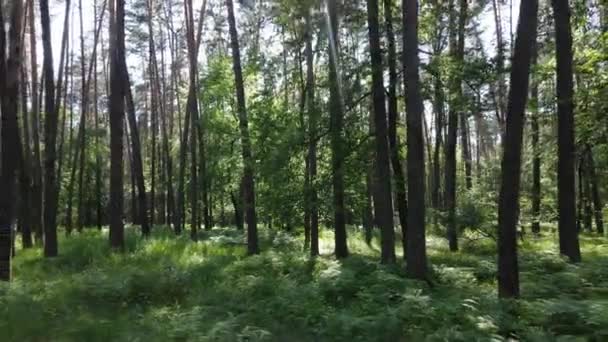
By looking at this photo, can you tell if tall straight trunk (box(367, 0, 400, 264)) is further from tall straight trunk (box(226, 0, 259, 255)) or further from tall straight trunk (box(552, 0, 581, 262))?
tall straight trunk (box(226, 0, 259, 255))

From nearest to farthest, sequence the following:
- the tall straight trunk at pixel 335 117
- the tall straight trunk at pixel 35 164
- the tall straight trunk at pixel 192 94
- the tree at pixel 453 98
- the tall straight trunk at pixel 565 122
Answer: the tree at pixel 453 98
the tall straight trunk at pixel 565 122
the tall straight trunk at pixel 335 117
the tall straight trunk at pixel 35 164
the tall straight trunk at pixel 192 94

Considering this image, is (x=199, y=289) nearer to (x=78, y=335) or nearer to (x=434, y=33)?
(x=78, y=335)

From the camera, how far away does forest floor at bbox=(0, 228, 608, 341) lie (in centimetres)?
598

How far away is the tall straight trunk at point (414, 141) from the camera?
9586mm

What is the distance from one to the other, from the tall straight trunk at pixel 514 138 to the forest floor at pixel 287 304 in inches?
30.3

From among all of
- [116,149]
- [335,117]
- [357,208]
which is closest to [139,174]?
[116,149]

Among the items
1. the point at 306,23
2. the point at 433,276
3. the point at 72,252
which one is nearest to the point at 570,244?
the point at 433,276

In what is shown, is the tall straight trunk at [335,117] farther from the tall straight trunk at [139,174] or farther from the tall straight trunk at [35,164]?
the tall straight trunk at [35,164]

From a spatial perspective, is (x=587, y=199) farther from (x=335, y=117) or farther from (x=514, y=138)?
(x=514, y=138)

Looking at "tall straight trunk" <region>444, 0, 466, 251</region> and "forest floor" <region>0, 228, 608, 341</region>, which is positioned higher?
"tall straight trunk" <region>444, 0, 466, 251</region>

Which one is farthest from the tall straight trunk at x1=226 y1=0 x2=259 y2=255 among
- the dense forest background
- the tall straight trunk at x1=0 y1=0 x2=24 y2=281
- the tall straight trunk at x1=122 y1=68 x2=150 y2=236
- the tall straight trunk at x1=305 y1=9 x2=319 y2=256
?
the tall straight trunk at x1=0 y1=0 x2=24 y2=281

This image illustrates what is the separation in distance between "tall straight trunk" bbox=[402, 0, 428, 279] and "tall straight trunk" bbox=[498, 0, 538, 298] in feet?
6.59

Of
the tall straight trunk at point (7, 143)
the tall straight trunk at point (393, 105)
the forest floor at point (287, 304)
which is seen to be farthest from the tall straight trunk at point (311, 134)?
the tall straight trunk at point (7, 143)

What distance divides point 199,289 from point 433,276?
15.2 feet
